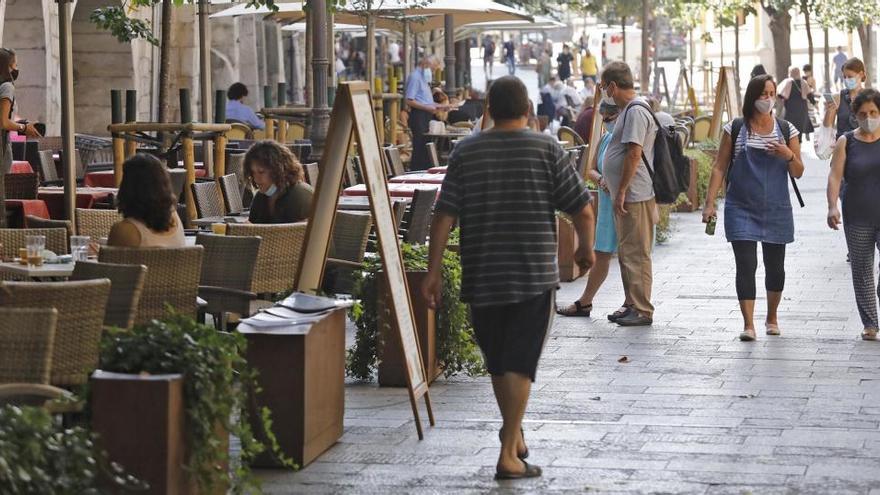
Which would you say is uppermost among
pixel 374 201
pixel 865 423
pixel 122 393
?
pixel 374 201

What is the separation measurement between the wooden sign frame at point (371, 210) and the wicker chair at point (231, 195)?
16.7ft

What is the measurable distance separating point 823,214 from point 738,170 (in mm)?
10819

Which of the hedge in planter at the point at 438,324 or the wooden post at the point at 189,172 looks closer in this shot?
the hedge in planter at the point at 438,324

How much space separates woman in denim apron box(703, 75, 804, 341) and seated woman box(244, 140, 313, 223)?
2525 millimetres

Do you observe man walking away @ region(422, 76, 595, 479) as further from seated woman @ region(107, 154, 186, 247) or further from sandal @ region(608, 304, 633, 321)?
sandal @ region(608, 304, 633, 321)

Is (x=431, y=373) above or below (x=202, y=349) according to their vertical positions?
below

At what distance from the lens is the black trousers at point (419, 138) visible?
78.8ft

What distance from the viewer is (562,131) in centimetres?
2706

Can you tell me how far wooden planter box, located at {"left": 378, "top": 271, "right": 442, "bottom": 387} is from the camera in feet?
31.1

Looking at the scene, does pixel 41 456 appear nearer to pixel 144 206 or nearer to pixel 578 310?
pixel 144 206

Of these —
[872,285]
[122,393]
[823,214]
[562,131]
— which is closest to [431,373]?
[872,285]

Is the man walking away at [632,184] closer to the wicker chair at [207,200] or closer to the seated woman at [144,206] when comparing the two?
the wicker chair at [207,200]

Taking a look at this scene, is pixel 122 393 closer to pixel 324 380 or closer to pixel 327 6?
pixel 324 380

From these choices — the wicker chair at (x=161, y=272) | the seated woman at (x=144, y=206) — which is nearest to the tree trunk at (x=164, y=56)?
the seated woman at (x=144, y=206)
